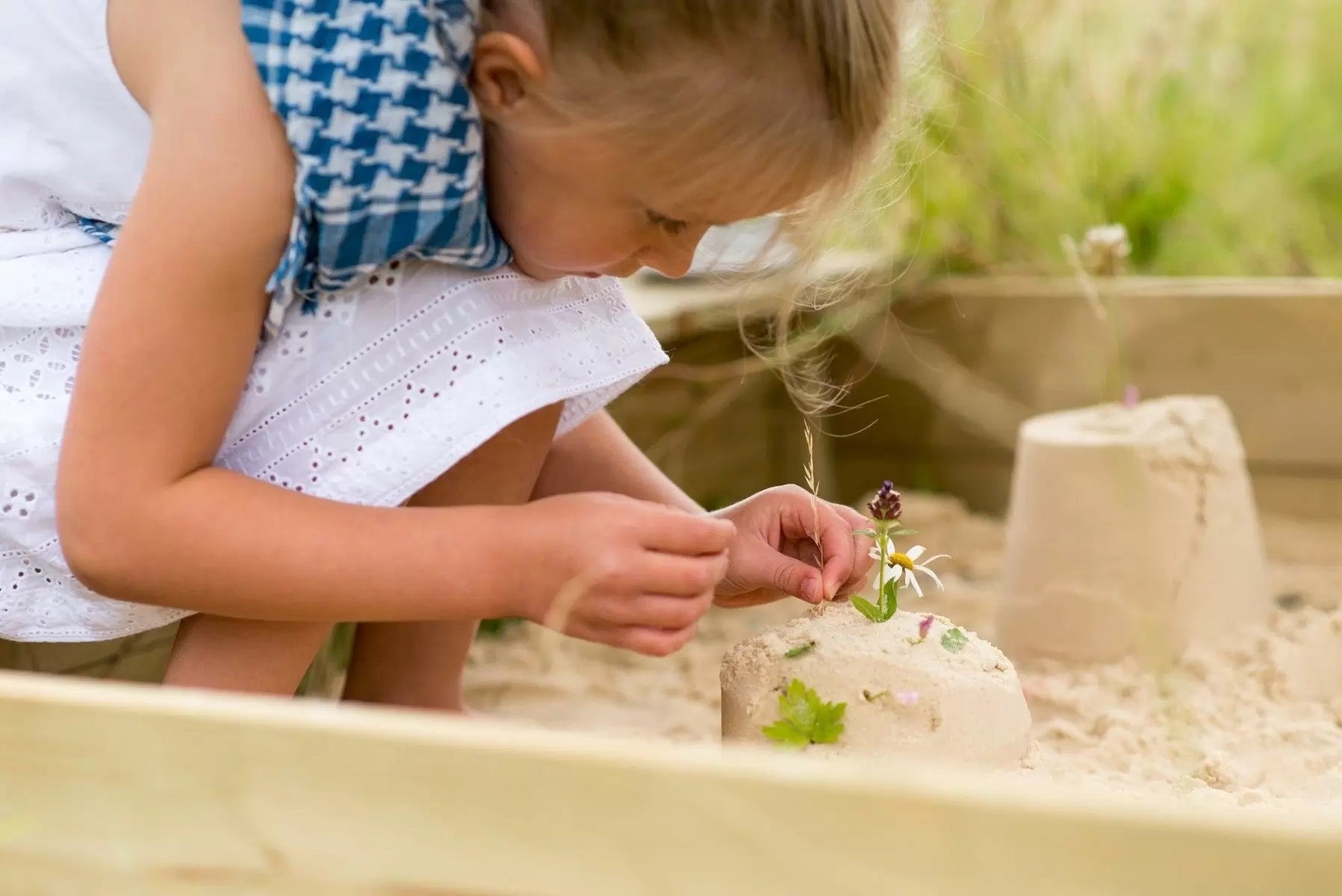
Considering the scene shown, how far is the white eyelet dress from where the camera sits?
102 cm

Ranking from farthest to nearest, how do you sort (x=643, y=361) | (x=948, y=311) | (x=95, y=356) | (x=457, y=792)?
(x=948, y=311)
(x=643, y=361)
(x=95, y=356)
(x=457, y=792)

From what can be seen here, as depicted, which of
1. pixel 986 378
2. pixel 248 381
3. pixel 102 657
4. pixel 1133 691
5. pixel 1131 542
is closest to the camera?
pixel 248 381

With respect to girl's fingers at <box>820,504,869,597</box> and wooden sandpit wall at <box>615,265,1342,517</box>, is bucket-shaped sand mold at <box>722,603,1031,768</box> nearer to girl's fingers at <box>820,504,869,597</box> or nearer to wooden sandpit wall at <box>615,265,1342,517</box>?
girl's fingers at <box>820,504,869,597</box>

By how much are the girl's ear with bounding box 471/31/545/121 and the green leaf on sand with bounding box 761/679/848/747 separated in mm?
452

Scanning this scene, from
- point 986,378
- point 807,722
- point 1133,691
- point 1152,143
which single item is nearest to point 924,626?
point 807,722

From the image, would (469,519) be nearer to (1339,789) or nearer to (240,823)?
(240,823)

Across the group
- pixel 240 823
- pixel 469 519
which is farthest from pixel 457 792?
pixel 469 519

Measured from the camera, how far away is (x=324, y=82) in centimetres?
89

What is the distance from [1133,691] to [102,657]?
112 cm

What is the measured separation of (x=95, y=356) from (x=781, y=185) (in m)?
0.48

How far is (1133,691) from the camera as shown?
1.56 meters

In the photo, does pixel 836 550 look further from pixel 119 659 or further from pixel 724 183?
pixel 119 659

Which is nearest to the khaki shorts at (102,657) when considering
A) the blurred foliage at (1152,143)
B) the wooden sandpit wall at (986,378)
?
the wooden sandpit wall at (986,378)

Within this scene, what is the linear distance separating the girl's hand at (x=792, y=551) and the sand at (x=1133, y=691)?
8.3 inches
